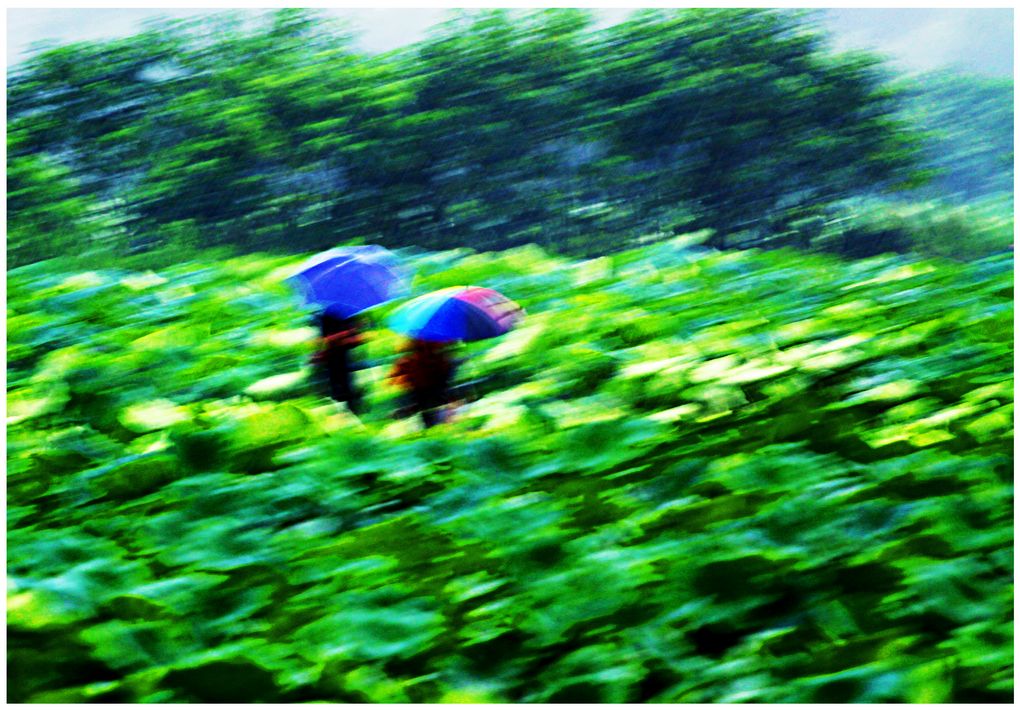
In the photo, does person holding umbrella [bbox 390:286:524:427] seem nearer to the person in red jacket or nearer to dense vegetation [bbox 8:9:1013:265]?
the person in red jacket

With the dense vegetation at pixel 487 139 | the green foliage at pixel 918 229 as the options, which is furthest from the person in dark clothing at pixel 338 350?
the green foliage at pixel 918 229

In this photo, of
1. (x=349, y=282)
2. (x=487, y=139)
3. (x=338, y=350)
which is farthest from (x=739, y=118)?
(x=338, y=350)

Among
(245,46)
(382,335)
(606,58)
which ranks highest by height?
(245,46)

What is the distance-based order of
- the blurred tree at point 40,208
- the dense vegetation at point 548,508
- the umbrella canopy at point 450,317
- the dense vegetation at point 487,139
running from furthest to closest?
the dense vegetation at point 487,139, the blurred tree at point 40,208, the umbrella canopy at point 450,317, the dense vegetation at point 548,508

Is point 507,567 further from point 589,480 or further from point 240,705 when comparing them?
point 240,705

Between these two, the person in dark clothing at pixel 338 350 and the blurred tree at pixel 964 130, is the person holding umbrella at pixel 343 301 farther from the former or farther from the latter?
the blurred tree at pixel 964 130

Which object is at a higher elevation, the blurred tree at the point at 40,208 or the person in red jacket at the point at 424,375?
the blurred tree at the point at 40,208

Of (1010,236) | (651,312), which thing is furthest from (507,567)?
(1010,236)
